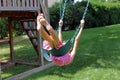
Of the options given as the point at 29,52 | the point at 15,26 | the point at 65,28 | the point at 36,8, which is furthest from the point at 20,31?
the point at 36,8

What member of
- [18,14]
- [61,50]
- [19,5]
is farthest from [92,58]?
[61,50]

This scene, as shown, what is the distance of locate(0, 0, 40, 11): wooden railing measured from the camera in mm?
9855

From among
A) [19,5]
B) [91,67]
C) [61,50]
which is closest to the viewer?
[61,50]

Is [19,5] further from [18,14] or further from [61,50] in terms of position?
[61,50]

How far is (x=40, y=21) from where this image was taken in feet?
16.4

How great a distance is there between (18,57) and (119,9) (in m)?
15.3

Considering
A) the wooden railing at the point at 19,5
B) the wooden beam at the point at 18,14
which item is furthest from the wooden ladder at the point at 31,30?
the wooden railing at the point at 19,5

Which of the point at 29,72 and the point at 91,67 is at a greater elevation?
the point at 91,67

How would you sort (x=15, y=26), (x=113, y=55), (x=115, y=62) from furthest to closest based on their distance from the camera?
(x=15, y=26) → (x=113, y=55) → (x=115, y=62)

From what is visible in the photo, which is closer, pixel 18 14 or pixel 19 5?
pixel 19 5

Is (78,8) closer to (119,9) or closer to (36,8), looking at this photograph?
(119,9)

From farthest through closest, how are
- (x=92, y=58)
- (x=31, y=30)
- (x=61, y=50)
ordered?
(x=31, y=30)
(x=92, y=58)
(x=61, y=50)

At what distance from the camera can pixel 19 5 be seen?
1039 centimetres

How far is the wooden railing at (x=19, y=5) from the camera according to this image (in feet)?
32.3
